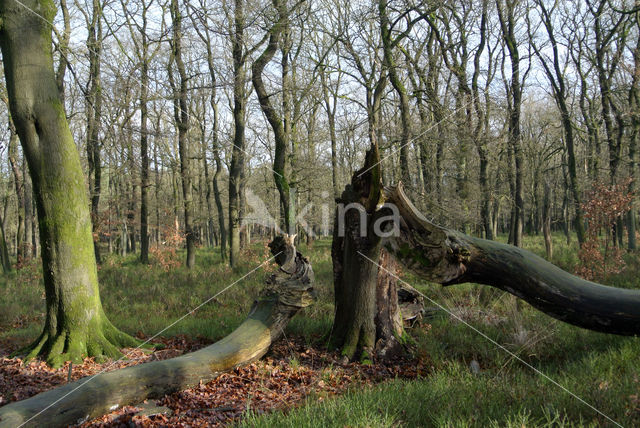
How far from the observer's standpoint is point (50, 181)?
230 inches

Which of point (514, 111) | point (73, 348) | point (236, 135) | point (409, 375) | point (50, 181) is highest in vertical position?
point (514, 111)

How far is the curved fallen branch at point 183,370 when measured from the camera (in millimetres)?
3486

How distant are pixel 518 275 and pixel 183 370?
3.60m

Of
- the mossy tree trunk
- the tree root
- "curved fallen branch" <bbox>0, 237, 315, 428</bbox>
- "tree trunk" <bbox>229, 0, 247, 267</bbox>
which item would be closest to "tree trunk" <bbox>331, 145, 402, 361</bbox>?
"curved fallen branch" <bbox>0, 237, 315, 428</bbox>

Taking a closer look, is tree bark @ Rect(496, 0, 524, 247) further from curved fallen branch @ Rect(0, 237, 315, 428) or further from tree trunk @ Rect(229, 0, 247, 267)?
curved fallen branch @ Rect(0, 237, 315, 428)

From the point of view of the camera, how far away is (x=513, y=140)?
13.7 metres

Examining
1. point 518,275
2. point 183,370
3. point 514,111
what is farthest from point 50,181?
point 514,111

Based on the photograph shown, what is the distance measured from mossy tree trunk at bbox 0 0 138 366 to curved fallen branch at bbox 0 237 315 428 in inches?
79.2

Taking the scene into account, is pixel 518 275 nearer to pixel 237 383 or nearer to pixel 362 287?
pixel 362 287

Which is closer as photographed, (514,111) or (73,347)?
(73,347)

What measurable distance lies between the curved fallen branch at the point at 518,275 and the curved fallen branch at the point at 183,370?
7.33 ft

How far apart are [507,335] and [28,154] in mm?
7216

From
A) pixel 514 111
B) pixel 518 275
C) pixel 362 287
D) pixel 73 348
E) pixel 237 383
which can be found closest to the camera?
pixel 518 275

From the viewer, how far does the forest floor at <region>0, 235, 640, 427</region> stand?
304cm
